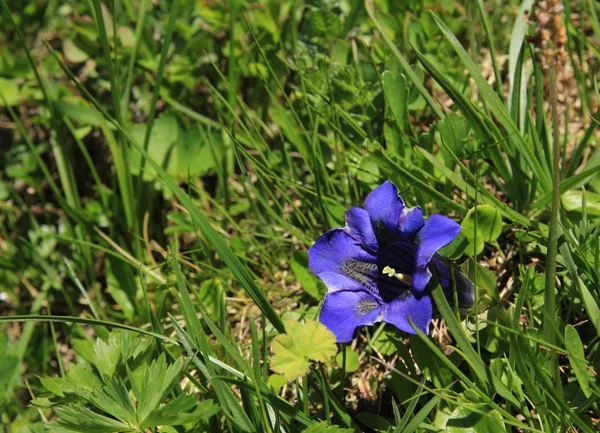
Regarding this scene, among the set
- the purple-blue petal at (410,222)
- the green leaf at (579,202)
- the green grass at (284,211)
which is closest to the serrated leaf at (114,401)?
the green grass at (284,211)

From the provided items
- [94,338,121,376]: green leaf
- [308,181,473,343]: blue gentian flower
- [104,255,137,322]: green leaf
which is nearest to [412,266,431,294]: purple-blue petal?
[308,181,473,343]: blue gentian flower

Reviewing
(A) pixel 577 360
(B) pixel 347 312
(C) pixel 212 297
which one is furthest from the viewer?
(C) pixel 212 297

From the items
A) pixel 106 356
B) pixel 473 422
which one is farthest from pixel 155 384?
pixel 473 422

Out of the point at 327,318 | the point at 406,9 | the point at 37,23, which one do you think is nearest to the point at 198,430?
the point at 327,318

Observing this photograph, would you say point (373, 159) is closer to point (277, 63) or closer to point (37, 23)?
point (277, 63)

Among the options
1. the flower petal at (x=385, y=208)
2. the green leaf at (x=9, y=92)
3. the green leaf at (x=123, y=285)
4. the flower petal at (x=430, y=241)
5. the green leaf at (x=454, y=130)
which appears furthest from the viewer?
the green leaf at (x=9, y=92)

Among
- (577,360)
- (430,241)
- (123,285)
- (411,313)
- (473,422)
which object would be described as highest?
(430,241)

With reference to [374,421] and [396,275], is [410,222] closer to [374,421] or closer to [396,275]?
[396,275]

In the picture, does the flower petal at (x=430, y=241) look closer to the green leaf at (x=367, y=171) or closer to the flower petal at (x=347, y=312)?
the flower petal at (x=347, y=312)
